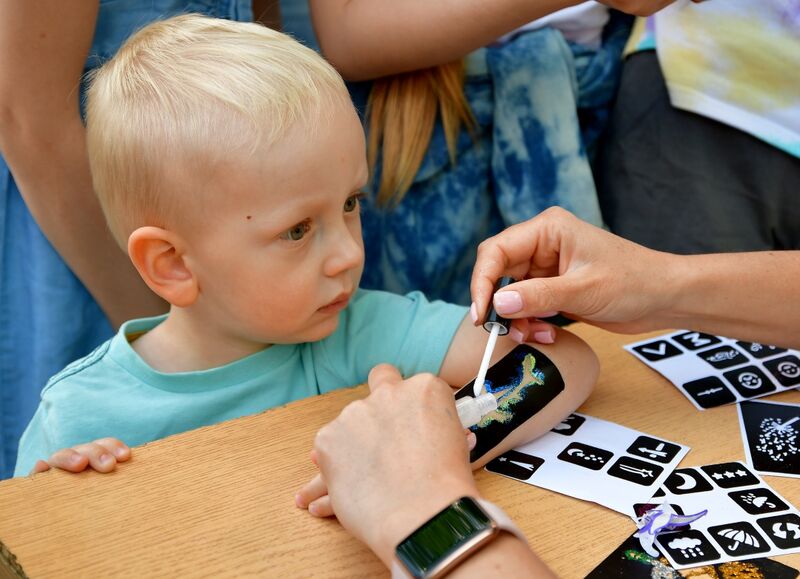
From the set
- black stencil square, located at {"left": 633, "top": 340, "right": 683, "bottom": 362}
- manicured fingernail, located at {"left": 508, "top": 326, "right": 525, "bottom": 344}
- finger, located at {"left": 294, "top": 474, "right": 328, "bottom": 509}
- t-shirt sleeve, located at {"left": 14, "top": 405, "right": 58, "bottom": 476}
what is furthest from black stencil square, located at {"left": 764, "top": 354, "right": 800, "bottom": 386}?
t-shirt sleeve, located at {"left": 14, "top": 405, "right": 58, "bottom": 476}

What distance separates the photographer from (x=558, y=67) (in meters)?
1.69

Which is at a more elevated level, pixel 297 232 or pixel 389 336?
pixel 297 232

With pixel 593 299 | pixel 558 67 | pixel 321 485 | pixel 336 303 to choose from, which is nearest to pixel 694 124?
pixel 558 67

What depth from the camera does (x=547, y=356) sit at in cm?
110

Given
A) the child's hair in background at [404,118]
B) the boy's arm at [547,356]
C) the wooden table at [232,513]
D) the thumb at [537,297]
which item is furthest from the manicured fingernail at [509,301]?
the child's hair in background at [404,118]

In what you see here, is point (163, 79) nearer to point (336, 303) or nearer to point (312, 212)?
point (312, 212)

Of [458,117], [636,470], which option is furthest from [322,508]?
[458,117]

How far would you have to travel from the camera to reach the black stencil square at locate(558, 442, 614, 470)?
950mm

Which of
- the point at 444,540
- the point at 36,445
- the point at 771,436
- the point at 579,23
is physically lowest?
the point at 36,445

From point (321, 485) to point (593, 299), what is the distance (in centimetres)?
45

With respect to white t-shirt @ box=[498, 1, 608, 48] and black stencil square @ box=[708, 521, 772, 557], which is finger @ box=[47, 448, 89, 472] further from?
white t-shirt @ box=[498, 1, 608, 48]

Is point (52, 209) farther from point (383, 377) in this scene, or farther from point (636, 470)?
point (636, 470)

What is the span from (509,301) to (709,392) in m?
0.31

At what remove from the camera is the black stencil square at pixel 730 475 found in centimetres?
90
